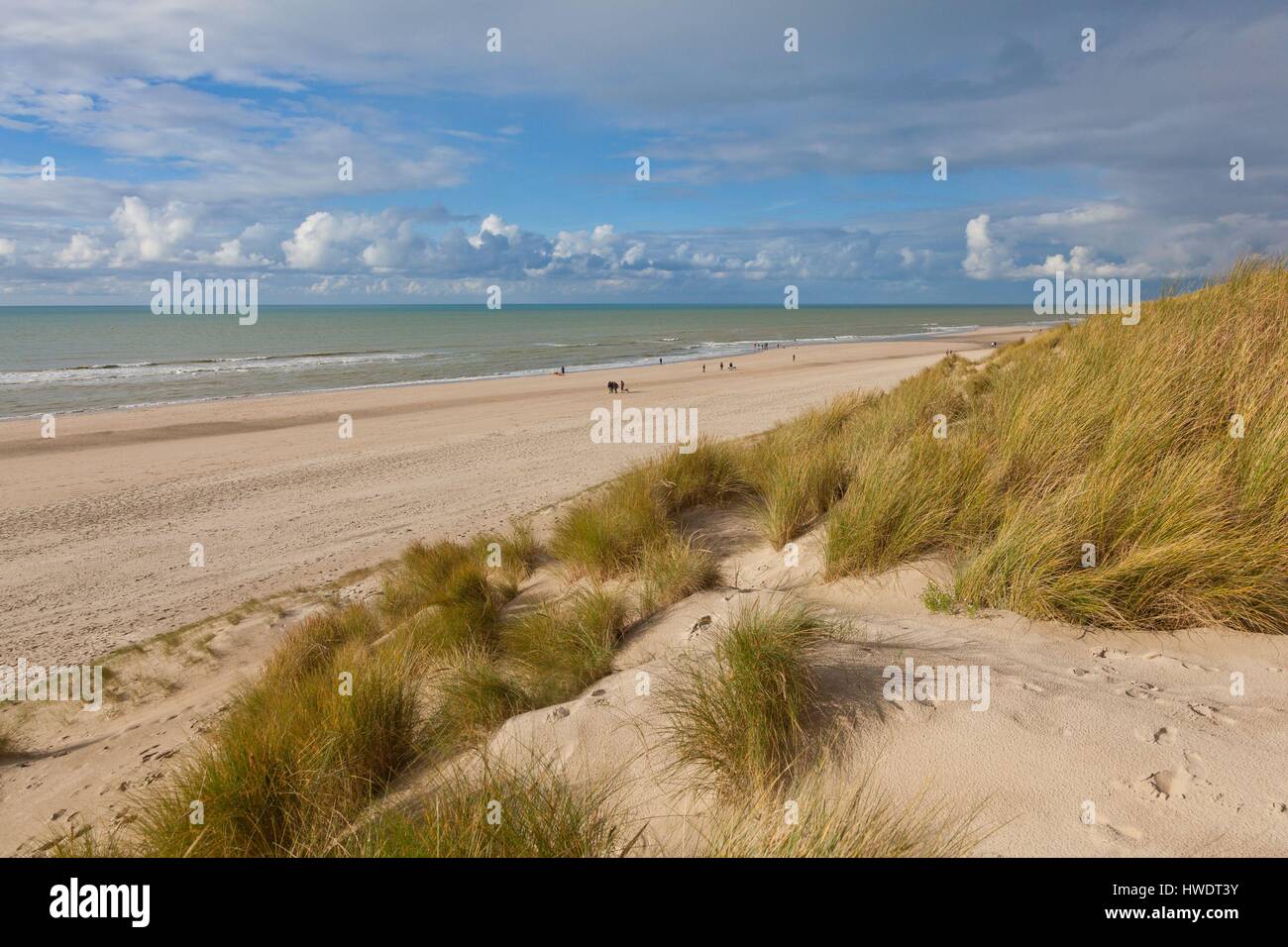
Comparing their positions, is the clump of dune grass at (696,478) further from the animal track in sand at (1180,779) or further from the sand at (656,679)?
the animal track in sand at (1180,779)

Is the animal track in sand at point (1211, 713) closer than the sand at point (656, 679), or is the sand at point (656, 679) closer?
the sand at point (656, 679)

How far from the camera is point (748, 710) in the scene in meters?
3.16

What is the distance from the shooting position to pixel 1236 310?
23.8 ft

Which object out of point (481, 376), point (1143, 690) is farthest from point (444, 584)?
point (481, 376)

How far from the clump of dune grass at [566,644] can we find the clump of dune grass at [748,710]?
42.6 inches

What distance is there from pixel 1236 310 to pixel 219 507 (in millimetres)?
15671

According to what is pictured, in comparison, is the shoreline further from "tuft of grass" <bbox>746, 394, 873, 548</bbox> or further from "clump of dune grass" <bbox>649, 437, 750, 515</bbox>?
"clump of dune grass" <bbox>649, 437, 750, 515</bbox>

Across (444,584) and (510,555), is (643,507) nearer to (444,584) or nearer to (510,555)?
(510,555)

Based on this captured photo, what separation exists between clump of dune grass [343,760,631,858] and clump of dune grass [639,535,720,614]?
96.7 inches

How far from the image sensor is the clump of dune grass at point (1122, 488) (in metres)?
3.95

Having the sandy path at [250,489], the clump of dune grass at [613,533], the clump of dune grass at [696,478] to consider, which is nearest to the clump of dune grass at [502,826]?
the clump of dune grass at [613,533]

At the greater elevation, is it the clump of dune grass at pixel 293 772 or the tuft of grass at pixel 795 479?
the tuft of grass at pixel 795 479
